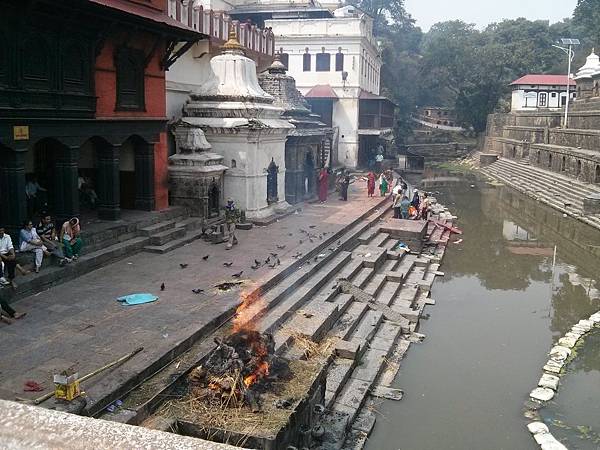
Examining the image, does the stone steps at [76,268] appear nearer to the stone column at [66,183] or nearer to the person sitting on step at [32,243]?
the person sitting on step at [32,243]

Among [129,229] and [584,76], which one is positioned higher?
[584,76]

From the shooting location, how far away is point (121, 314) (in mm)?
9602

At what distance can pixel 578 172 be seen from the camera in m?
31.2

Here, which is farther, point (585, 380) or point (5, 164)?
point (5, 164)

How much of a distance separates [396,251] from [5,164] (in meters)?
10.2

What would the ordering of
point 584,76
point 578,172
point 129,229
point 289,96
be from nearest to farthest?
point 129,229 → point 289,96 → point 578,172 → point 584,76

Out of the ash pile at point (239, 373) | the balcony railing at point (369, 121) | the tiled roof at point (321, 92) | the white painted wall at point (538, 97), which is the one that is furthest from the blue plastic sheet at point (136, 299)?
the white painted wall at point (538, 97)

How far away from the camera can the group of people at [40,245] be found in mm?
9938

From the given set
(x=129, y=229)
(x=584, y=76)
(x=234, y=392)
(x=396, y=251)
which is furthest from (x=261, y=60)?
(x=584, y=76)

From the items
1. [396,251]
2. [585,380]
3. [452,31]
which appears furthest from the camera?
[452,31]

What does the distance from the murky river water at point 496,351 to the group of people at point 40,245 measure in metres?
6.27

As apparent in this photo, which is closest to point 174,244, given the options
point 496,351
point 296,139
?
Answer: point 496,351

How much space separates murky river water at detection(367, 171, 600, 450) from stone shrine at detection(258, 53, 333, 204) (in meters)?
5.93

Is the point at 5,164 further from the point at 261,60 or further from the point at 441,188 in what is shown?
the point at 441,188
